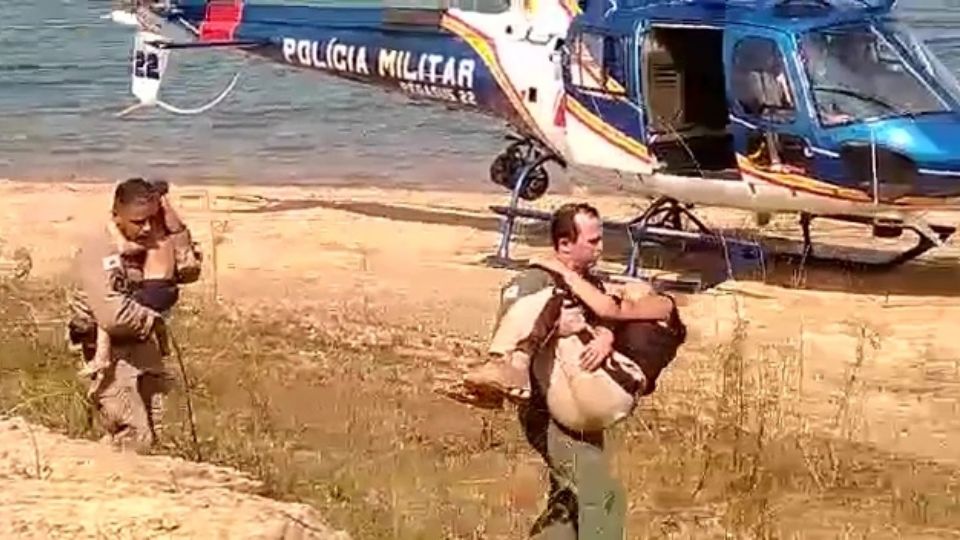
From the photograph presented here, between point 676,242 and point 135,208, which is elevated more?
A: point 135,208

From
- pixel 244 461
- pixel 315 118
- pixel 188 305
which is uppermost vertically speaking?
pixel 244 461

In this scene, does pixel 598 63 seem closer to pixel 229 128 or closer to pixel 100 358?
pixel 100 358

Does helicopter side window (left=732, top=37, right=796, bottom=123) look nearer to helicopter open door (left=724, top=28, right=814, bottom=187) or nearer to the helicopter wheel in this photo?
helicopter open door (left=724, top=28, right=814, bottom=187)

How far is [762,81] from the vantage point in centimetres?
1320

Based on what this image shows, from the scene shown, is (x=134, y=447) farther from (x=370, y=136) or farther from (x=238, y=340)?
(x=370, y=136)

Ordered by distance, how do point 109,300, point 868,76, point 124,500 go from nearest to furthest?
point 124,500, point 109,300, point 868,76

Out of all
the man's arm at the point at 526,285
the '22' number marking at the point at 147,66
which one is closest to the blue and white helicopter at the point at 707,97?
the '22' number marking at the point at 147,66

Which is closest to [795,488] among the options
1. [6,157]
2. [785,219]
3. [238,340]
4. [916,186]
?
[238,340]

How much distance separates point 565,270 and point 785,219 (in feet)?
36.3

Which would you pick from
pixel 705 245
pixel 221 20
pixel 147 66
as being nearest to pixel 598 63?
pixel 705 245

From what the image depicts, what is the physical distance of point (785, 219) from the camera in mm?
16969

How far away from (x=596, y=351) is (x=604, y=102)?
814 cm

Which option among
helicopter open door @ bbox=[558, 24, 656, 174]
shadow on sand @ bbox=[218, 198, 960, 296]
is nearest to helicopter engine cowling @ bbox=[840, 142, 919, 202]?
shadow on sand @ bbox=[218, 198, 960, 296]

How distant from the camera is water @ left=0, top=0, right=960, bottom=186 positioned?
22.9 m
